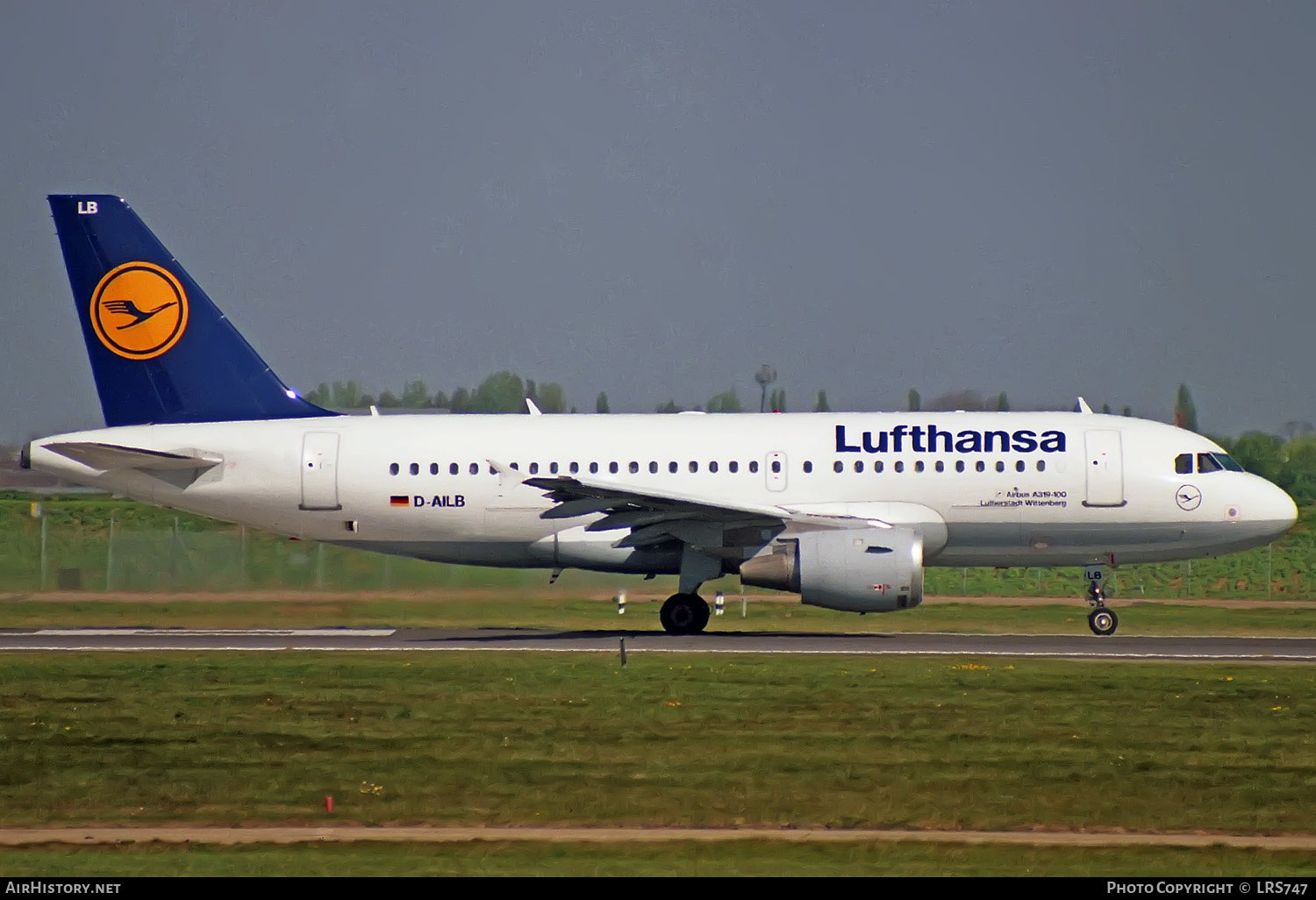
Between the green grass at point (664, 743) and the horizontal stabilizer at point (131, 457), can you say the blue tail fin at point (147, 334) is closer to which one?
the horizontal stabilizer at point (131, 457)

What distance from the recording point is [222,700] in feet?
64.0

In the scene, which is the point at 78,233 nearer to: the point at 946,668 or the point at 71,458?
the point at 71,458

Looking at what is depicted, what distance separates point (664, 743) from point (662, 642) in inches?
424

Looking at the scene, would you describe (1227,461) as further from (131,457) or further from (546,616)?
(131,457)

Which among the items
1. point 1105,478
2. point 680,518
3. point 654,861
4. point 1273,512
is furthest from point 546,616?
point 654,861

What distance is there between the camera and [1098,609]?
2917 centimetres

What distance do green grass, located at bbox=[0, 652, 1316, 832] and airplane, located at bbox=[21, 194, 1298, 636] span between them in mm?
5220

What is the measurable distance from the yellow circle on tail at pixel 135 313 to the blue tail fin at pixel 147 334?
0.02 meters

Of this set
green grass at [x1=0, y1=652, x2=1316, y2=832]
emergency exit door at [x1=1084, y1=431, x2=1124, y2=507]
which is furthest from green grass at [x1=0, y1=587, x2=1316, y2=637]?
green grass at [x1=0, y1=652, x2=1316, y2=832]

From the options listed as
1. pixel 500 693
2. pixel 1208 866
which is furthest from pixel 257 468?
pixel 1208 866

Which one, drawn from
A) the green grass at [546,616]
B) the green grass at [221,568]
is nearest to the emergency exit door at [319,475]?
the green grass at [546,616]

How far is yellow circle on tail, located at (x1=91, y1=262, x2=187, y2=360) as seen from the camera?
3055 centimetres

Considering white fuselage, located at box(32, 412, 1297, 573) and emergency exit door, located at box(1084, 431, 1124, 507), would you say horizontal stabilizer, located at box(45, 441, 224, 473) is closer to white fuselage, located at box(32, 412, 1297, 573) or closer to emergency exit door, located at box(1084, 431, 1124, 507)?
white fuselage, located at box(32, 412, 1297, 573)
